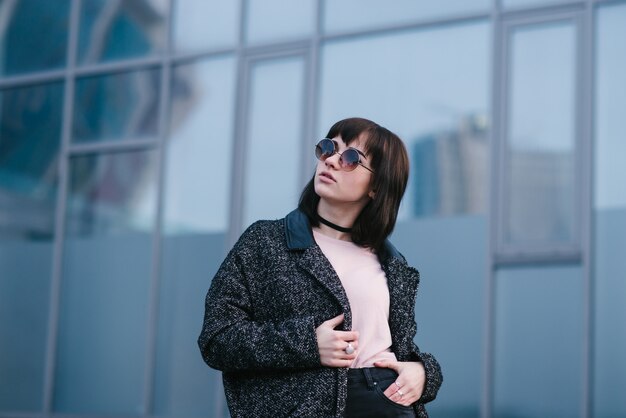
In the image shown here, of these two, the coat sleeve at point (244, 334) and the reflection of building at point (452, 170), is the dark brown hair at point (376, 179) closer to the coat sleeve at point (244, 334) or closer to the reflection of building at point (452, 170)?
the coat sleeve at point (244, 334)

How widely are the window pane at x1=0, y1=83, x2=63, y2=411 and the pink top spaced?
5755 mm

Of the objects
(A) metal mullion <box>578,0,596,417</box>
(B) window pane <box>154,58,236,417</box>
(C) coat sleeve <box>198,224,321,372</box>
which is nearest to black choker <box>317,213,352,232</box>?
(C) coat sleeve <box>198,224,321,372</box>

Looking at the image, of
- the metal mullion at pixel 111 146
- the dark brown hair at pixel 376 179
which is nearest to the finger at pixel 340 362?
the dark brown hair at pixel 376 179

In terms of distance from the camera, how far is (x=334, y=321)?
319 centimetres

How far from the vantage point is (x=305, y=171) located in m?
7.64

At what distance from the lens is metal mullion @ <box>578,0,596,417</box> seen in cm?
645

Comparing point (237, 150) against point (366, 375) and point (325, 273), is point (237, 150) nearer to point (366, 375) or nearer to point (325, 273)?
point (325, 273)

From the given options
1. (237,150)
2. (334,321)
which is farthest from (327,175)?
(237,150)

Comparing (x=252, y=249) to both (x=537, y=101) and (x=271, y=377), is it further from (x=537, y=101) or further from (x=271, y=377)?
(x=537, y=101)

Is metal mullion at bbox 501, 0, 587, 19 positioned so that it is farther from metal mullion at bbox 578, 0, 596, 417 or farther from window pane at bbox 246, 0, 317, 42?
window pane at bbox 246, 0, 317, 42

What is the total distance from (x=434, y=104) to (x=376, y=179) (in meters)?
3.80

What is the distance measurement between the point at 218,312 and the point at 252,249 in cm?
20

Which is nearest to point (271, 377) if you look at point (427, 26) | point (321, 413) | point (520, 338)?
point (321, 413)

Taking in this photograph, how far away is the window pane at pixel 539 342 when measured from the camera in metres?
6.51
